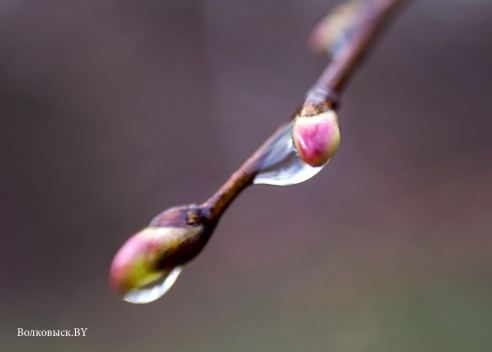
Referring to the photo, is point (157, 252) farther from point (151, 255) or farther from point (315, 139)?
point (315, 139)

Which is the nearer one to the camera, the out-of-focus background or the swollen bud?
the swollen bud

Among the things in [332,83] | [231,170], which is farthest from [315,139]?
[231,170]

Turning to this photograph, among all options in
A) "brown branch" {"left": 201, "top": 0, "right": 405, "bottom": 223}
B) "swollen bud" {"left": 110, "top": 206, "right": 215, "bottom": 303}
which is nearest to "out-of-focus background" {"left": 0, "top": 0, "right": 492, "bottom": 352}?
"brown branch" {"left": 201, "top": 0, "right": 405, "bottom": 223}

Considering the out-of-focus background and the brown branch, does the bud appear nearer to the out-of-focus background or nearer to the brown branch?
the brown branch

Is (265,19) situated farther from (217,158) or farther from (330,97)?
(330,97)

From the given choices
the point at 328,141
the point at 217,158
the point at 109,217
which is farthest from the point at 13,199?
the point at 328,141

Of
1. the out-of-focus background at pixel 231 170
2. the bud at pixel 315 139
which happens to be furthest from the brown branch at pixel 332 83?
the out-of-focus background at pixel 231 170

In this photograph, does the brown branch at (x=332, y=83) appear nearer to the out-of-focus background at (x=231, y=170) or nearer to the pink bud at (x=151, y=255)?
the pink bud at (x=151, y=255)

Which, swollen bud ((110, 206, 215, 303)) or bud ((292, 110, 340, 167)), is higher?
bud ((292, 110, 340, 167))
